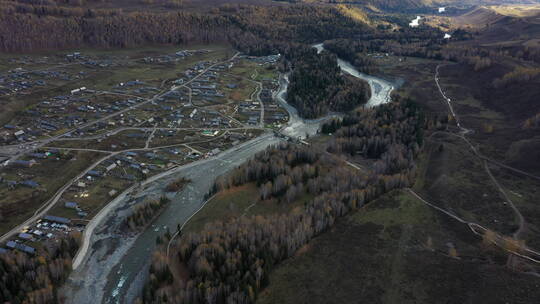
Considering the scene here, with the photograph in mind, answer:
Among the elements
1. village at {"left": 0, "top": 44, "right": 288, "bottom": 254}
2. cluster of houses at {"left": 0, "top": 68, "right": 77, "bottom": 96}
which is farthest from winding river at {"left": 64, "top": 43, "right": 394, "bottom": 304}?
cluster of houses at {"left": 0, "top": 68, "right": 77, "bottom": 96}

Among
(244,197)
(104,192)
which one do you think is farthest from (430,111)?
(104,192)

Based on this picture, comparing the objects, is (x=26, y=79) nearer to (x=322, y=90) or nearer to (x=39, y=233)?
(x=39, y=233)

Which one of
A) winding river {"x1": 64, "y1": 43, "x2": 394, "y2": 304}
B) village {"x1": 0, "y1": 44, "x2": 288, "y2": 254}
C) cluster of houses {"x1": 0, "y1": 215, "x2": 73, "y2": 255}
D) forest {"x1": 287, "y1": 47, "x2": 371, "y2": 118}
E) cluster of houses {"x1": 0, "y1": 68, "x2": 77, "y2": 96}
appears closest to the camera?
winding river {"x1": 64, "y1": 43, "x2": 394, "y2": 304}

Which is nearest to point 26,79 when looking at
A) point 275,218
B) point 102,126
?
point 102,126

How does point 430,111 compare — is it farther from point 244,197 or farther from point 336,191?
point 244,197

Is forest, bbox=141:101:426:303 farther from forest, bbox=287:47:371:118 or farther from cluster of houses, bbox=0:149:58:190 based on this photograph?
cluster of houses, bbox=0:149:58:190

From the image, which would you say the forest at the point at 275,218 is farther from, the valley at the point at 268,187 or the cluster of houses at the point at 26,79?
the cluster of houses at the point at 26,79
